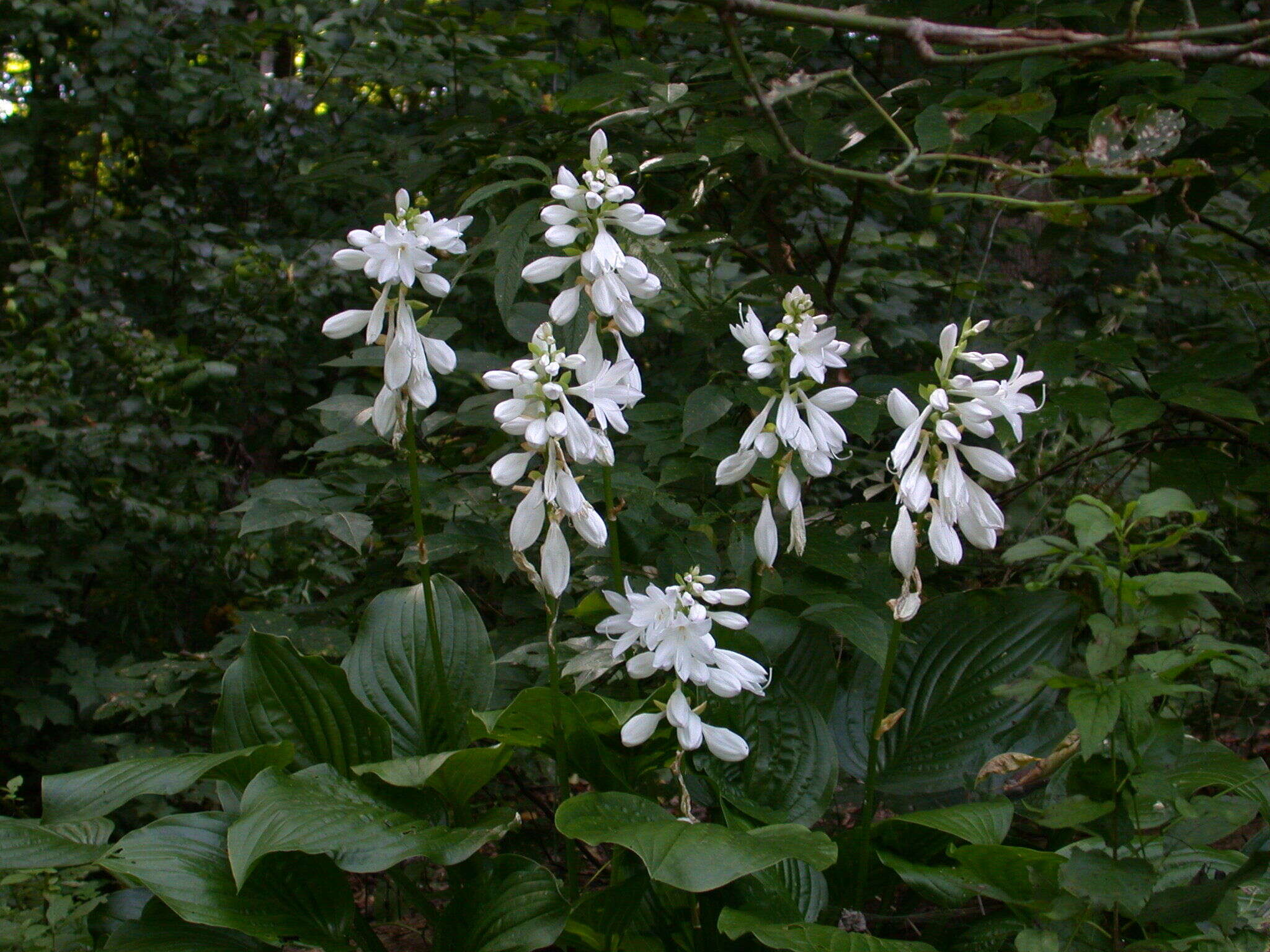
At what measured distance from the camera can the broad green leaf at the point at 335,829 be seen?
1.38 metres

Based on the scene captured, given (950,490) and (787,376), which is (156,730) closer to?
(787,376)

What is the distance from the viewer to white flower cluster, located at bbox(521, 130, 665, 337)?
154 cm

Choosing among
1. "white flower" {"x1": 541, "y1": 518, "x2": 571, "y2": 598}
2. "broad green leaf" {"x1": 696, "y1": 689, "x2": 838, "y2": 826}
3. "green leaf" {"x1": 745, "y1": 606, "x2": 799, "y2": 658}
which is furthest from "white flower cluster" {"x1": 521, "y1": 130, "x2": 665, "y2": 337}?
"broad green leaf" {"x1": 696, "y1": 689, "x2": 838, "y2": 826}

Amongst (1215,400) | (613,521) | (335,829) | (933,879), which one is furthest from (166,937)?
(1215,400)

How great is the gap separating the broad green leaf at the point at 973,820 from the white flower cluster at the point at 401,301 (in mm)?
1032

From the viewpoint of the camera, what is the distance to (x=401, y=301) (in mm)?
1604

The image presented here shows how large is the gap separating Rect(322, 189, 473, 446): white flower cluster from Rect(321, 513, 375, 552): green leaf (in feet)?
1.02

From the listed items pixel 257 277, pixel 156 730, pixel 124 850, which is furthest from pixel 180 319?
pixel 124 850

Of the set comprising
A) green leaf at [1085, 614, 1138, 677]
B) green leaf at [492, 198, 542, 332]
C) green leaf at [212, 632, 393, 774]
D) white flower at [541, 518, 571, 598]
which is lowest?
green leaf at [212, 632, 393, 774]

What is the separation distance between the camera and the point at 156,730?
9.05 ft

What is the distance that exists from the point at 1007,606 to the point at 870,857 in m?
0.57

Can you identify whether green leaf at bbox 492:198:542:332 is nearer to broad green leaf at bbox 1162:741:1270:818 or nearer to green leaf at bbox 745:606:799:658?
green leaf at bbox 745:606:799:658

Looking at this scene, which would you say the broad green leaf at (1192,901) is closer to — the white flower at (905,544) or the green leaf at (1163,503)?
the green leaf at (1163,503)

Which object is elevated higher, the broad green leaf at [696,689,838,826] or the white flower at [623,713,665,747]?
the white flower at [623,713,665,747]
